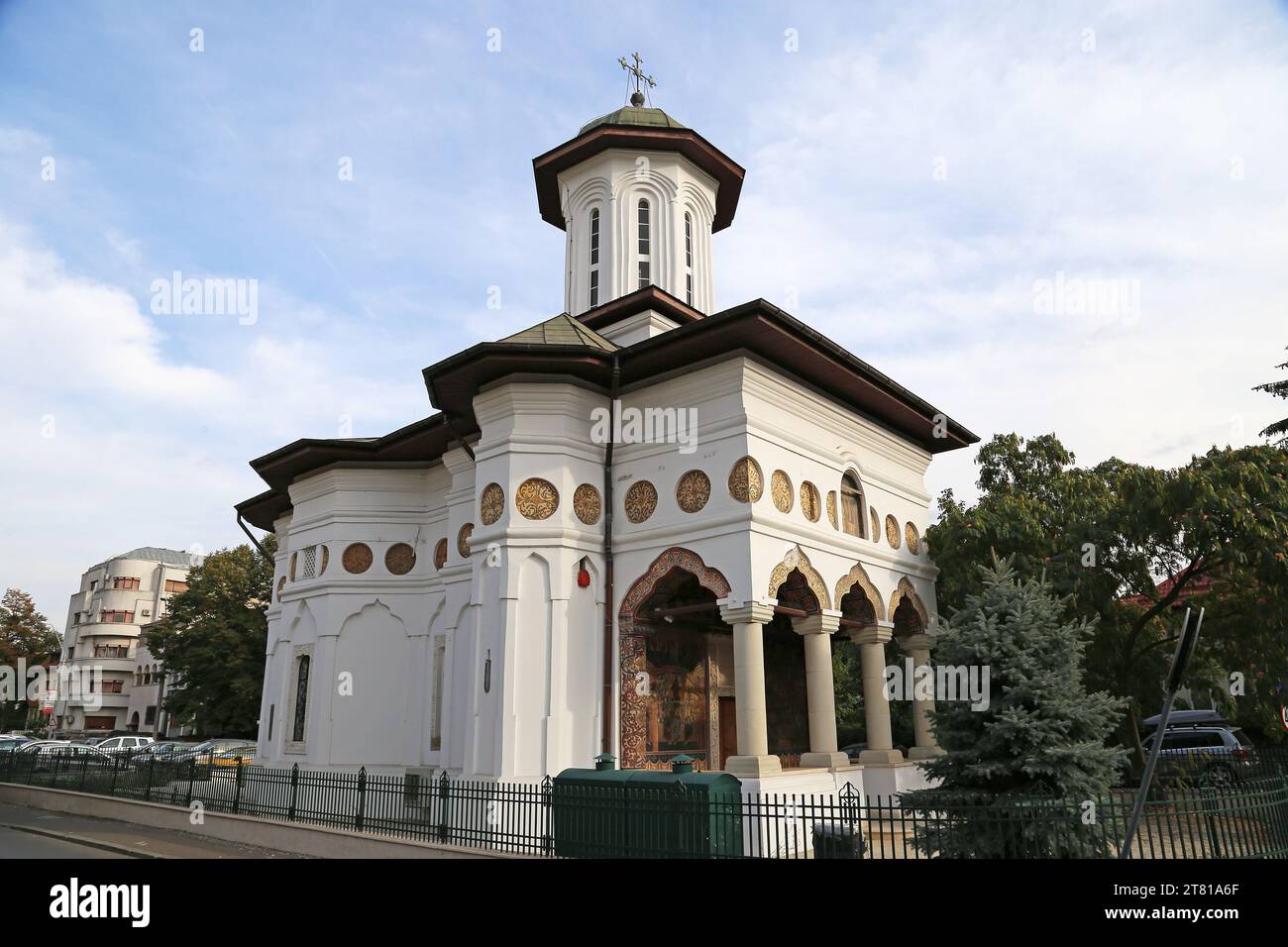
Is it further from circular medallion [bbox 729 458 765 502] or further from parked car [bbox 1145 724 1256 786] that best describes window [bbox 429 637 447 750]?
parked car [bbox 1145 724 1256 786]

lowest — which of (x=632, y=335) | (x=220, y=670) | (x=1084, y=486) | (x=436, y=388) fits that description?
(x=220, y=670)

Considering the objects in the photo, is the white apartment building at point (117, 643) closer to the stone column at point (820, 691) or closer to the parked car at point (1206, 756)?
the stone column at point (820, 691)

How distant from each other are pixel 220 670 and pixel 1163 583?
27716mm

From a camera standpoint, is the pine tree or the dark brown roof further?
the dark brown roof

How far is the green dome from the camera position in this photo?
16500mm

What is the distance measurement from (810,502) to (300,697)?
9.68m

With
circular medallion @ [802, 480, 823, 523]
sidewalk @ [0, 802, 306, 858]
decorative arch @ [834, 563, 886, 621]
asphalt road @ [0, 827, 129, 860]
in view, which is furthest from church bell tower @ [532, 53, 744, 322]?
asphalt road @ [0, 827, 129, 860]

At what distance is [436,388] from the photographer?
12.4 m

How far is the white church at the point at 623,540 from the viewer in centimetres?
1089

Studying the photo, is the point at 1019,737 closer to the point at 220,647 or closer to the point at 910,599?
the point at 910,599

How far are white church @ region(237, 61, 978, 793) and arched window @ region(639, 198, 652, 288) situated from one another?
6 centimetres

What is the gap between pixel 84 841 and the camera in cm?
1075
